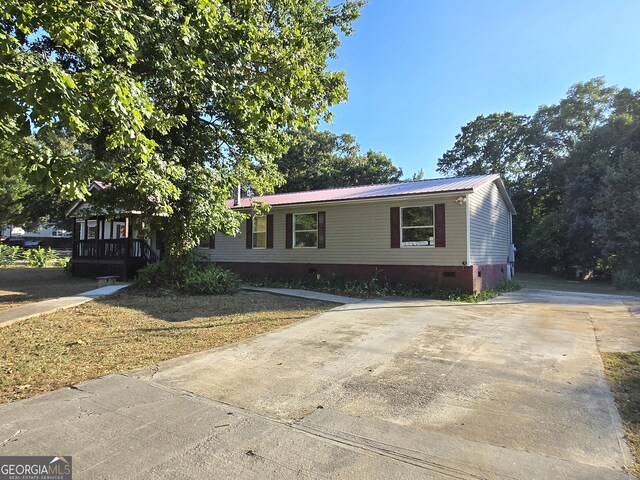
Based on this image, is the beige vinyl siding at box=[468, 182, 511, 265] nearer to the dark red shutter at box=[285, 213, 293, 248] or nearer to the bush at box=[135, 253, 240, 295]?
the dark red shutter at box=[285, 213, 293, 248]

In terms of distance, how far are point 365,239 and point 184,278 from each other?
6.10m

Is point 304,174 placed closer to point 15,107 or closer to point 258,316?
point 258,316

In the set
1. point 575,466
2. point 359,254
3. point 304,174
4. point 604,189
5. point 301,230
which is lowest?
point 575,466

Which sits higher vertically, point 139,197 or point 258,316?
point 139,197

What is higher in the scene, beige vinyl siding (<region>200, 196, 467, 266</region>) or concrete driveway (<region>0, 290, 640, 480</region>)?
beige vinyl siding (<region>200, 196, 467, 266</region>)

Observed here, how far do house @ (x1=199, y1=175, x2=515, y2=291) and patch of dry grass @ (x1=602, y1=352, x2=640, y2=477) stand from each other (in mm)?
6585

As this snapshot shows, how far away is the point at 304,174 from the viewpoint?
1193 inches

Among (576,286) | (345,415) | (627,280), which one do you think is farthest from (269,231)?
(627,280)

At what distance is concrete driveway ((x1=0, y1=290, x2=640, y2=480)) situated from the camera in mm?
2828

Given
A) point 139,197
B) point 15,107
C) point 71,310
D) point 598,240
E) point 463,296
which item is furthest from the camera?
point 598,240

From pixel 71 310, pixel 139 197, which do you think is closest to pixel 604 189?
pixel 139 197

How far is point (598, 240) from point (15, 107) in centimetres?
2296

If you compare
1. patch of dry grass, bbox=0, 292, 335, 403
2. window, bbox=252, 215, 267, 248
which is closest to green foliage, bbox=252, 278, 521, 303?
window, bbox=252, 215, 267, 248

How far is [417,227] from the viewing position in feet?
42.8
